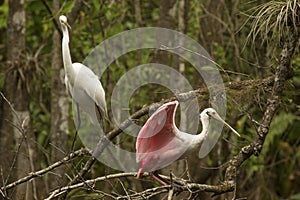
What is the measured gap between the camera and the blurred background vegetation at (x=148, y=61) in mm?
7930

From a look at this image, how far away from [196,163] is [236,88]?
2923mm

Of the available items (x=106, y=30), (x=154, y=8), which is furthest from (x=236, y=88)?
(x=154, y=8)

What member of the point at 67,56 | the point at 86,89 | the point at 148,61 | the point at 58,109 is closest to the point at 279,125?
the point at 148,61

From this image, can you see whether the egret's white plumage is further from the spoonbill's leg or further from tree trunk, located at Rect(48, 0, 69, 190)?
the spoonbill's leg

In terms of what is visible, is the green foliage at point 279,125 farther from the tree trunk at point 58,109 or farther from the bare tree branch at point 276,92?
the bare tree branch at point 276,92

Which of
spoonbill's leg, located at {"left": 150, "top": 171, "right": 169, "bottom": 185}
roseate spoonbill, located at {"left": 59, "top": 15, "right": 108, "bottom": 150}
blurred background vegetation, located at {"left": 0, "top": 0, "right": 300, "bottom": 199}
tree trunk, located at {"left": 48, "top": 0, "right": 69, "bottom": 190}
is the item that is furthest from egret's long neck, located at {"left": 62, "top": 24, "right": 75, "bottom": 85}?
tree trunk, located at {"left": 48, "top": 0, "right": 69, "bottom": 190}

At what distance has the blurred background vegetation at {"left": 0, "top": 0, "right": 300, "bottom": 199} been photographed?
26.0ft

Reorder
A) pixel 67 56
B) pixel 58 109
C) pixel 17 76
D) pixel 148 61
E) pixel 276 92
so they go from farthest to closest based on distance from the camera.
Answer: pixel 148 61
pixel 58 109
pixel 17 76
pixel 67 56
pixel 276 92

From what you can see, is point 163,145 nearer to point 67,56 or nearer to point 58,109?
point 67,56

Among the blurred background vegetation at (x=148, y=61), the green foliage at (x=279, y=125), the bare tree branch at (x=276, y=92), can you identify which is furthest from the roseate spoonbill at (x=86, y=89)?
the green foliage at (x=279, y=125)

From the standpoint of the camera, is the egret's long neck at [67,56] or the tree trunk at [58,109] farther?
the tree trunk at [58,109]

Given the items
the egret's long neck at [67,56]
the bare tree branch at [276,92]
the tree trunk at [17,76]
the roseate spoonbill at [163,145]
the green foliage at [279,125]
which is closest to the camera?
the bare tree branch at [276,92]

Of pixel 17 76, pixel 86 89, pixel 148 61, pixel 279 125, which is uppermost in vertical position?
pixel 86 89

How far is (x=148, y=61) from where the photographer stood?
950 centimetres
